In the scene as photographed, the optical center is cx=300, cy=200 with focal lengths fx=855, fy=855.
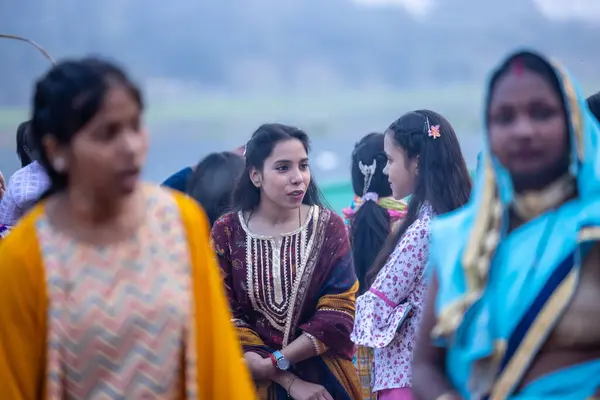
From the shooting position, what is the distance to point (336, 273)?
4.08m

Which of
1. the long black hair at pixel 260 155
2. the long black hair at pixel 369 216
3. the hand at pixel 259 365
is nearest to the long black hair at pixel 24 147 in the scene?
the long black hair at pixel 260 155

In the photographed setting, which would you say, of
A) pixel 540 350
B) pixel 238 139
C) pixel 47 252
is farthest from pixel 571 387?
pixel 238 139

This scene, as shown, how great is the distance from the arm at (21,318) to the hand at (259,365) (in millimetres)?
1897

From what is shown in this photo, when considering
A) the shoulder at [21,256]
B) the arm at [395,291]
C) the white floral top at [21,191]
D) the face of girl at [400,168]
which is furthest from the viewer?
the white floral top at [21,191]

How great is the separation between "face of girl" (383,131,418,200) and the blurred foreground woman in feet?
6.88

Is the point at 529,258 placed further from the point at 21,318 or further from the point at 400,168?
the point at 400,168

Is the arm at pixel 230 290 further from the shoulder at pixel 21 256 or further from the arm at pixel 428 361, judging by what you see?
the shoulder at pixel 21 256

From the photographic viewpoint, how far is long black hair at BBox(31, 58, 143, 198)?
216cm

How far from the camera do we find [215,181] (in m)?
5.12

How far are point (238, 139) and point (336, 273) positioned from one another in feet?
13.2

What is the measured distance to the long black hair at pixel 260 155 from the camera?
14.0 ft

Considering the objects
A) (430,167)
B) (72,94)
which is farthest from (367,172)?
(72,94)

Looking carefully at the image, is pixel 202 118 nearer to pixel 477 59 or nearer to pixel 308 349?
pixel 477 59

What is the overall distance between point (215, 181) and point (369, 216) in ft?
3.10
